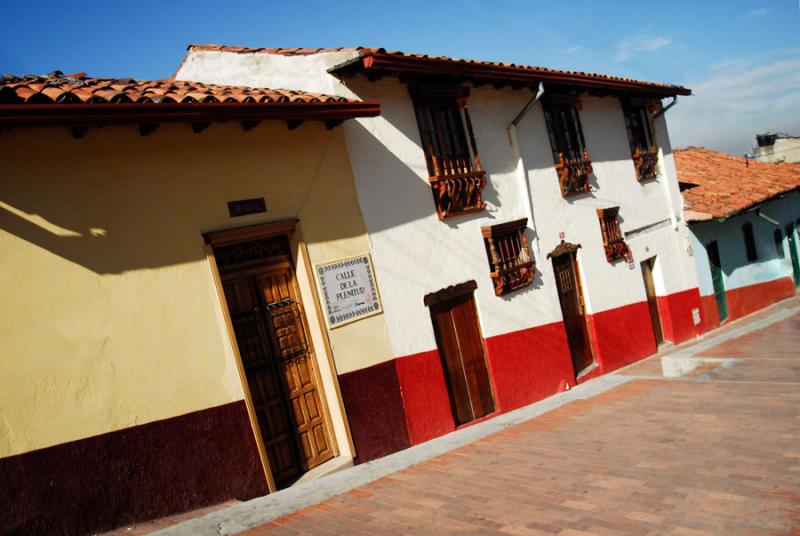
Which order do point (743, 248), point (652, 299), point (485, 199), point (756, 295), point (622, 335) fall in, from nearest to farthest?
point (485, 199), point (622, 335), point (652, 299), point (743, 248), point (756, 295)

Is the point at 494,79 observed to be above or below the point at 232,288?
above

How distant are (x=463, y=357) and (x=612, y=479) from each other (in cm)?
377

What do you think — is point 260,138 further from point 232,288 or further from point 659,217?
point 659,217

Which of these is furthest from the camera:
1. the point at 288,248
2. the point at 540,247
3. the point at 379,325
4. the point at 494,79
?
the point at 540,247

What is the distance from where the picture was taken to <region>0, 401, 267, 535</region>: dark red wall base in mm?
5250

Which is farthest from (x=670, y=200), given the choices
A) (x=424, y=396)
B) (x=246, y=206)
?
(x=246, y=206)

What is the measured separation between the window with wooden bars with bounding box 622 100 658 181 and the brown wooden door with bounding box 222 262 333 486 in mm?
10402

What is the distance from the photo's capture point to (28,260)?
18.1 feet

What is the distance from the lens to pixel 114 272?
598 cm

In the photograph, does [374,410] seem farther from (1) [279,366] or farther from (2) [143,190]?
(2) [143,190]

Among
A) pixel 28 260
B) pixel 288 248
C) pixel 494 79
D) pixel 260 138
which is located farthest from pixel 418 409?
pixel 494 79

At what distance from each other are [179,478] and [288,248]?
2851 mm

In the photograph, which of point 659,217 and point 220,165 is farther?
point 659,217

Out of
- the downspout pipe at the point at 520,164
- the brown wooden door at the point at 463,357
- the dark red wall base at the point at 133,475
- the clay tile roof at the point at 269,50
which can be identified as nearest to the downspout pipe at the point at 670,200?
the downspout pipe at the point at 520,164
